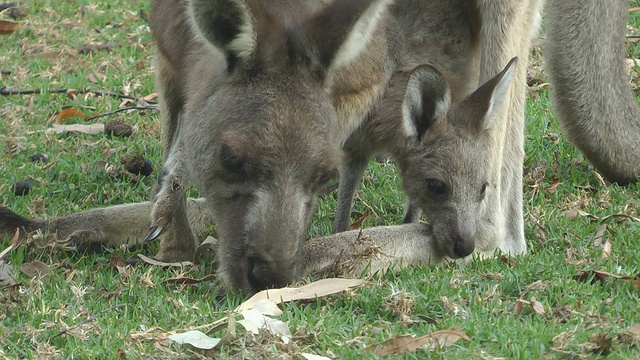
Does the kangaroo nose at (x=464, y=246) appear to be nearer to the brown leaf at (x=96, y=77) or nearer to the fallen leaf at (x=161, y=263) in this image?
the fallen leaf at (x=161, y=263)

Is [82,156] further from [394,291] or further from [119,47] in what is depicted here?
[394,291]

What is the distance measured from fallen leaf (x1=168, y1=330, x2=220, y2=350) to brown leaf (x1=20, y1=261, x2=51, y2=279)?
3.29 ft

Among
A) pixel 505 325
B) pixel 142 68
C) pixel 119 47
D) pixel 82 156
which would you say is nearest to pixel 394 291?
pixel 505 325

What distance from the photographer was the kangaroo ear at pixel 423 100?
14.1ft

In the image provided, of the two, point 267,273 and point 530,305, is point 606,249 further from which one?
point 267,273

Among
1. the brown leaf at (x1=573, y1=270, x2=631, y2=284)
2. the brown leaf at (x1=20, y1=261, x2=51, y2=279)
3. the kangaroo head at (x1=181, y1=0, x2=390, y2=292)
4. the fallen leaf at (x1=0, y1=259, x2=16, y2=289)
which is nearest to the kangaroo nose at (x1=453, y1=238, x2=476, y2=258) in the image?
the brown leaf at (x1=573, y1=270, x2=631, y2=284)

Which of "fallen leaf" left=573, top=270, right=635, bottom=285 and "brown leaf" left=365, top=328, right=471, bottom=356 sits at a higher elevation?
"brown leaf" left=365, top=328, right=471, bottom=356

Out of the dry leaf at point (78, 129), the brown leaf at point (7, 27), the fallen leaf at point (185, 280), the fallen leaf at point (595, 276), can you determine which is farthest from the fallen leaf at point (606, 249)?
the brown leaf at point (7, 27)

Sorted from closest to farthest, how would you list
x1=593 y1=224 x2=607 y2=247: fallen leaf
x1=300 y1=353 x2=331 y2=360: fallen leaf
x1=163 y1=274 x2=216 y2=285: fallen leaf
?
x1=300 y1=353 x2=331 y2=360: fallen leaf → x1=163 y1=274 x2=216 y2=285: fallen leaf → x1=593 y1=224 x2=607 y2=247: fallen leaf

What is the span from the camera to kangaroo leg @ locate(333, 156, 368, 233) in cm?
477

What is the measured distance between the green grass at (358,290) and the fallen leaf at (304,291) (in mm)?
34

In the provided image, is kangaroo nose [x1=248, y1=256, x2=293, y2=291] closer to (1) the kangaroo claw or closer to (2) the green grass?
(2) the green grass

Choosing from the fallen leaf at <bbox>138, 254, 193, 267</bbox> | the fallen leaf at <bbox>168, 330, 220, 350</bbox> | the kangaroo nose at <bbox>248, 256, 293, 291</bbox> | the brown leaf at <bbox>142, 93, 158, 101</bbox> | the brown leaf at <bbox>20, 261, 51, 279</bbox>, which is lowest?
the brown leaf at <bbox>142, 93, 158, 101</bbox>

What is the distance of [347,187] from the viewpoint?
480 centimetres
